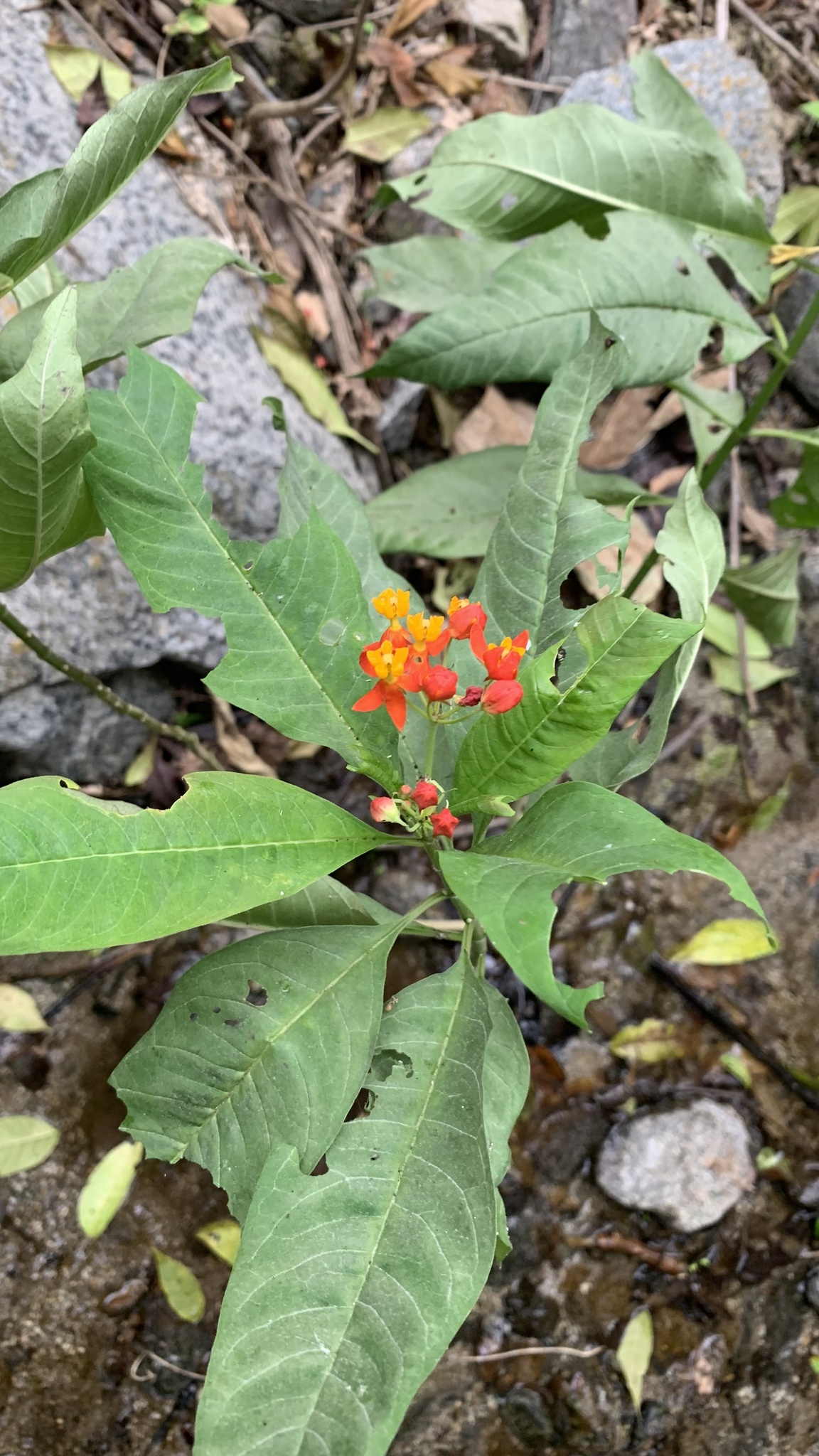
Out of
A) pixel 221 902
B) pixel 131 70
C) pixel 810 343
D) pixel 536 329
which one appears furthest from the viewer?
pixel 810 343

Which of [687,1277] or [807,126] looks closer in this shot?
[687,1277]

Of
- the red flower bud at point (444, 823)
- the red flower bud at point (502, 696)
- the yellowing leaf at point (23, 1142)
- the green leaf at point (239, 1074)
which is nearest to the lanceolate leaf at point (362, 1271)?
the green leaf at point (239, 1074)

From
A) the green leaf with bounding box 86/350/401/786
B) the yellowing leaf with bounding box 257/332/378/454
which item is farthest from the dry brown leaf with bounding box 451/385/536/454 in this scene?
the green leaf with bounding box 86/350/401/786

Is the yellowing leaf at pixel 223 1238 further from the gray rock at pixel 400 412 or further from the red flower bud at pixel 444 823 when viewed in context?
the gray rock at pixel 400 412

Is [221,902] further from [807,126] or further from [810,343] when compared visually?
[807,126]

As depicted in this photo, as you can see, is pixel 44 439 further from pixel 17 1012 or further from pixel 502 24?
pixel 502 24

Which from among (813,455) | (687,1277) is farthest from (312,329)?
(687,1277)
